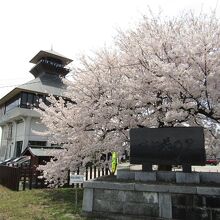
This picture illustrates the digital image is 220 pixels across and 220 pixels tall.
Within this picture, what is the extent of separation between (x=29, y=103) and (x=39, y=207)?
82.2 feet

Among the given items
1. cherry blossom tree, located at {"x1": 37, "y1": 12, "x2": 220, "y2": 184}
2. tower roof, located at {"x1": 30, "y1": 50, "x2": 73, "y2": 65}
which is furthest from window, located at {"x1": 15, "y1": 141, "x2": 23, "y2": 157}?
cherry blossom tree, located at {"x1": 37, "y1": 12, "x2": 220, "y2": 184}

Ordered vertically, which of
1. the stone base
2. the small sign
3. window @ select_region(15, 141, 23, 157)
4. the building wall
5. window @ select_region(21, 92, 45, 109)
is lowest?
the small sign

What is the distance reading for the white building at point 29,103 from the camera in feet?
110

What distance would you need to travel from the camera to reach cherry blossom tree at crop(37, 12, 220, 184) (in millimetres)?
9641

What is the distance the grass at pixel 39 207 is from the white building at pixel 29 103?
701 inches

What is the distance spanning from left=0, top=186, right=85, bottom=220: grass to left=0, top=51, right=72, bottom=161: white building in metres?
17.8

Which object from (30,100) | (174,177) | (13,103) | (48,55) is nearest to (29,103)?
(30,100)

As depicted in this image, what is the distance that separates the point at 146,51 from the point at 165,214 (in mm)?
6468

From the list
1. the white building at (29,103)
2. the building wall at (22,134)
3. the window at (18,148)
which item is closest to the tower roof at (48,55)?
the white building at (29,103)

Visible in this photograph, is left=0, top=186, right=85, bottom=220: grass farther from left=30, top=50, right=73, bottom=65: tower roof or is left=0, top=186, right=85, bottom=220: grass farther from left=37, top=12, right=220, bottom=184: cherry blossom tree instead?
left=30, top=50, right=73, bottom=65: tower roof

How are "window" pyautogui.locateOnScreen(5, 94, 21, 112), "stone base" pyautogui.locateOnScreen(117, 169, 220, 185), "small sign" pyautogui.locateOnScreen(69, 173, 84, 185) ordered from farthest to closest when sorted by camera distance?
"window" pyautogui.locateOnScreen(5, 94, 21, 112) → "small sign" pyautogui.locateOnScreen(69, 173, 84, 185) → "stone base" pyautogui.locateOnScreen(117, 169, 220, 185)

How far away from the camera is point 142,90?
1084 centimetres

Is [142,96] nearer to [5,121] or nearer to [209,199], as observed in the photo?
[209,199]

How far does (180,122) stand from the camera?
1076cm
